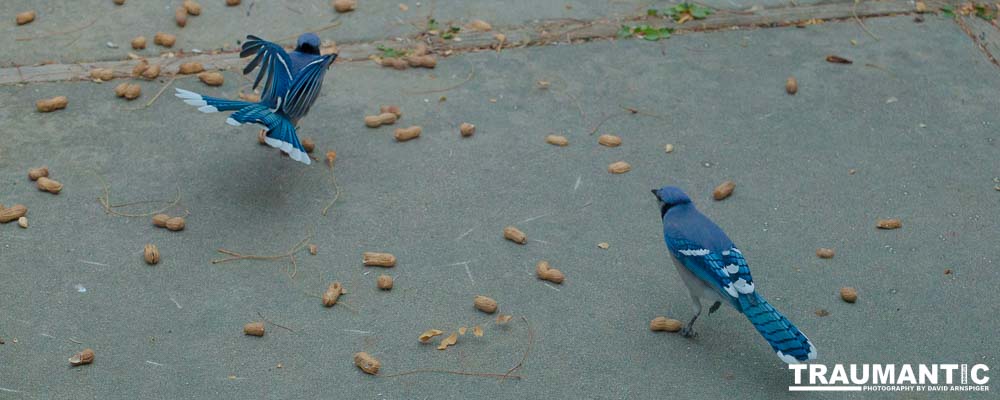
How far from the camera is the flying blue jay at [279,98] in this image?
457 centimetres

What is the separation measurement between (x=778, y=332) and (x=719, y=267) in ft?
1.05

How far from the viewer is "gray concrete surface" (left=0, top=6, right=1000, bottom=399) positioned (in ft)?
13.4

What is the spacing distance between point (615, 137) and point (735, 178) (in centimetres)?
63

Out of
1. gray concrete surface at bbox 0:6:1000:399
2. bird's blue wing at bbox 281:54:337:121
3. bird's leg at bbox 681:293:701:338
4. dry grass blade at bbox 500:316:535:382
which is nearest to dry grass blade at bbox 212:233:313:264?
gray concrete surface at bbox 0:6:1000:399

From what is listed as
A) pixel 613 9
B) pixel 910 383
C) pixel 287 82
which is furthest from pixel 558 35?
pixel 910 383

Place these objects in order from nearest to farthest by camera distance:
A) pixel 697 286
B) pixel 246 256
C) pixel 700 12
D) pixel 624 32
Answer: pixel 697 286, pixel 246 256, pixel 624 32, pixel 700 12

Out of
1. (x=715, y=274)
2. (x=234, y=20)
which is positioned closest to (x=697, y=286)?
(x=715, y=274)

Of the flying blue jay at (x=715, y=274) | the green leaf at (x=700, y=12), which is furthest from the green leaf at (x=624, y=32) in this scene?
the flying blue jay at (x=715, y=274)

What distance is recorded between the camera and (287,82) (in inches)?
187

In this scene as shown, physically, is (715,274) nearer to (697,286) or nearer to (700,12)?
(697,286)

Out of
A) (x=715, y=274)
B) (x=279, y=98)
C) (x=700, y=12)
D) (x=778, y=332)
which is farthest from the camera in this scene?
(x=700, y=12)

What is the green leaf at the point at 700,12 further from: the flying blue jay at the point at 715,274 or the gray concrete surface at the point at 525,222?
the flying blue jay at the point at 715,274

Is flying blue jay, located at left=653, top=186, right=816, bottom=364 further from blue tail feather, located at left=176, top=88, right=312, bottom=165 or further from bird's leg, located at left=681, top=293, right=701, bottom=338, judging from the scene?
blue tail feather, located at left=176, top=88, right=312, bottom=165

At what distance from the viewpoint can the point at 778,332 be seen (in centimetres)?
386
